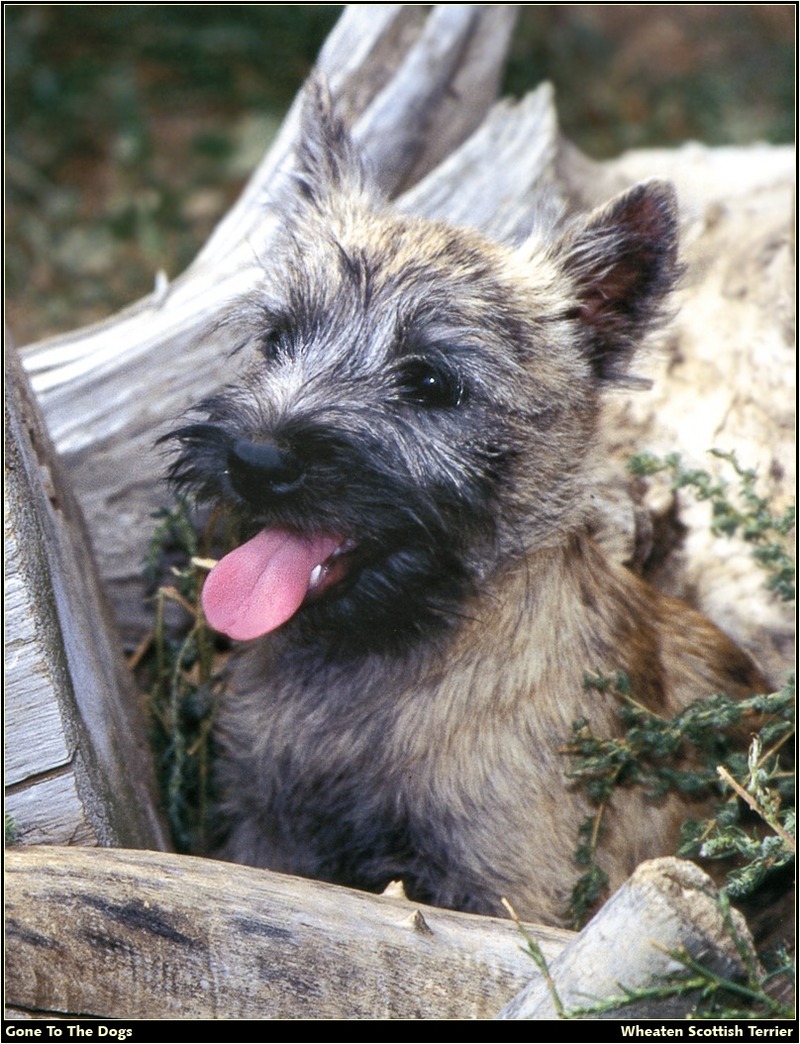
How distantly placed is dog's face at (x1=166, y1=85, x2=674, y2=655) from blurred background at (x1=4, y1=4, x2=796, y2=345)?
4.77 m

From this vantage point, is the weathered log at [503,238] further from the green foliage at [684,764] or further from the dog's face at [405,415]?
the green foliage at [684,764]

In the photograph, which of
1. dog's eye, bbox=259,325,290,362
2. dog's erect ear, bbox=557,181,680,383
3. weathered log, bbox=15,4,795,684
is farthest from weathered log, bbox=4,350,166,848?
dog's erect ear, bbox=557,181,680,383

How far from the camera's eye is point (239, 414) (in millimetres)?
3604

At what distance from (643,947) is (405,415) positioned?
1.63m

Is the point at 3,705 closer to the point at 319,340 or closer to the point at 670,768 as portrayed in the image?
the point at 319,340

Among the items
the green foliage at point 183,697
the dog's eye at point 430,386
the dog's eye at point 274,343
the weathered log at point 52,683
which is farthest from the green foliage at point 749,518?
the weathered log at point 52,683

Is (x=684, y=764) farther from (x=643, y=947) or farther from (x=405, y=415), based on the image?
(x=643, y=947)

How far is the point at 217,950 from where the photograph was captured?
305 cm

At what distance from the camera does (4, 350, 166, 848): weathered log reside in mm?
3385

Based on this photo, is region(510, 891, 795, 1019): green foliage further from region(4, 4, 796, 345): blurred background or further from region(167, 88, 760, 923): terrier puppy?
region(4, 4, 796, 345): blurred background

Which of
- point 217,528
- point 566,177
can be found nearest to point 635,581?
point 217,528

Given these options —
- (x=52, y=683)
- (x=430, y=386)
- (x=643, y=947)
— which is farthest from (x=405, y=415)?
(x=643, y=947)

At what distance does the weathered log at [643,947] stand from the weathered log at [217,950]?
1.14 feet

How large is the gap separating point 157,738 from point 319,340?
6.15 ft
